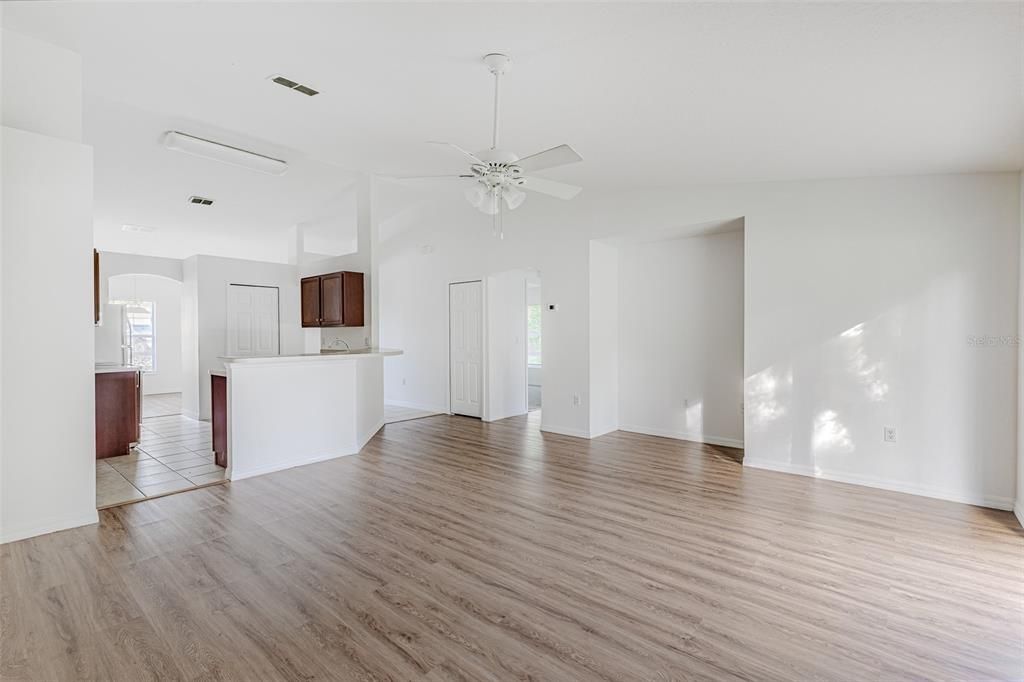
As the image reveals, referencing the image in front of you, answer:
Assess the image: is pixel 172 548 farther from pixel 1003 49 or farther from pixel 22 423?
pixel 1003 49

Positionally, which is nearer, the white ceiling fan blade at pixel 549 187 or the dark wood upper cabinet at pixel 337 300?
the white ceiling fan blade at pixel 549 187

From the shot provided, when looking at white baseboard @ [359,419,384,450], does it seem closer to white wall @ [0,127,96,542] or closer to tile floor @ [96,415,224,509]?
tile floor @ [96,415,224,509]

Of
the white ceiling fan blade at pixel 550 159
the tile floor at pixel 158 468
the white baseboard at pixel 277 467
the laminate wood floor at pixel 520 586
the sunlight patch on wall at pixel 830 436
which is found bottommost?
the laminate wood floor at pixel 520 586

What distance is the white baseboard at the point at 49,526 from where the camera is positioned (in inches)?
116

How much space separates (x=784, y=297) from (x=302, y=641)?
4.54m

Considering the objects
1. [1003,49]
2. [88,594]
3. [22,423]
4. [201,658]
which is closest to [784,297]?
[1003,49]

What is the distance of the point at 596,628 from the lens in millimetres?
2131

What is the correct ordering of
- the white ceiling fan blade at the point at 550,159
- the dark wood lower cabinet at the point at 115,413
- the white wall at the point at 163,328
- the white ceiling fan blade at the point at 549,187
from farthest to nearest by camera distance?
the white wall at the point at 163,328 < the dark wood lower cabinet at the point at 115,413 < the white ceiling fan blade at the point at 549,187 < the white ceiling fan blade at the point at 550,159

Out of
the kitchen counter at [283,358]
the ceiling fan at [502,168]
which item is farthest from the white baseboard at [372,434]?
the ceiling fan at [502,168]

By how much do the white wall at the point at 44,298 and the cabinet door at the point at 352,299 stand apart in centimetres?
315

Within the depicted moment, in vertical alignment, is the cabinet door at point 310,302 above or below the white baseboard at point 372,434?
above

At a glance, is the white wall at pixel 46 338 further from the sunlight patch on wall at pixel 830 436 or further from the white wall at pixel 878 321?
the sunlight patch on wall at pixel 830 436

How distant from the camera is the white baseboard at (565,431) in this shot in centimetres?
599

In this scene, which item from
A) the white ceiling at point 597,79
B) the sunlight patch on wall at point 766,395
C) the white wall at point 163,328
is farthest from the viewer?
the white wall at point 163,328
